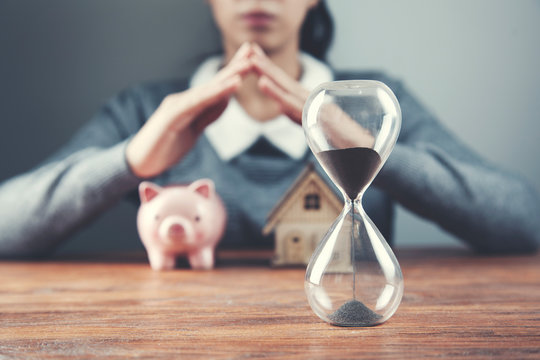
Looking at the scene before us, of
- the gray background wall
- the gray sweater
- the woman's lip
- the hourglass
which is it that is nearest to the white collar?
the gray sweater

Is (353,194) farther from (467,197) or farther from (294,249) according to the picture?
(467,197)

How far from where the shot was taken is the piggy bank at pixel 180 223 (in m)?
0.87

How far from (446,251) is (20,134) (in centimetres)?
116

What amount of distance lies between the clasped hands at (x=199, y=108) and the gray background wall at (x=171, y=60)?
593 mm

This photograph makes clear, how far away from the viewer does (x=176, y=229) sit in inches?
34.2

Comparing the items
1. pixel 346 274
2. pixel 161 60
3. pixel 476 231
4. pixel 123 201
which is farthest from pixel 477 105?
pixel 346 274

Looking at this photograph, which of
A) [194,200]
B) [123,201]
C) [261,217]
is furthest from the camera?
[123,201]

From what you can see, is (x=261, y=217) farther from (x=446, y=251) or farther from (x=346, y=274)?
(x=346, y=274)

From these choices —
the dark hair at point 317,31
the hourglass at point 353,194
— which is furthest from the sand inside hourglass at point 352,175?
the dark hair at point 317,31

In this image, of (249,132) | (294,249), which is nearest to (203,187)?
(294,249)

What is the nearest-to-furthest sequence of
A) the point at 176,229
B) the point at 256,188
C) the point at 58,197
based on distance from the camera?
the point at 176,229 → the point at 58,197 → the point at 256,188

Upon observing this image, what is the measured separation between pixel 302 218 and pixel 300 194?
41 mm

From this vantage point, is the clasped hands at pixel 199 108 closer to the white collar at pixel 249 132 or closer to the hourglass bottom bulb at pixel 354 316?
the white collar at pixel 249 132

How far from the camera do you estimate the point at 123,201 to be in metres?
1.51
